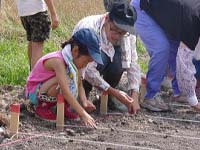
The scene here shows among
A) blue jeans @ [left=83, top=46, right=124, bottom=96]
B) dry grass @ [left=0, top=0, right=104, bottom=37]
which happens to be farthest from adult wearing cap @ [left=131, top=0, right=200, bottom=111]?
dry grass @ [left=0, top=0, right=104, bottom=37]

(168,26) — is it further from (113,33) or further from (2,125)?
(2,125)

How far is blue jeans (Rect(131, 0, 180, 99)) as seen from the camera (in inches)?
183

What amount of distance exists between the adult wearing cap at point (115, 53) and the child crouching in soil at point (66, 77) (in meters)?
0.22

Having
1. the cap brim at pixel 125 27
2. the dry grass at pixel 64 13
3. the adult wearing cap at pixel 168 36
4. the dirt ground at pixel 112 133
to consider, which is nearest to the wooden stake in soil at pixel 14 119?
the dirt ground at pixel 112 133

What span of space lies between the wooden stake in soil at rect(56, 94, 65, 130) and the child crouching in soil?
1.3 inches

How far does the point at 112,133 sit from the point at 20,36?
3.64 meters

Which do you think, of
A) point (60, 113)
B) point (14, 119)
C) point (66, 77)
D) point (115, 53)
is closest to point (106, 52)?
point (115, 53)

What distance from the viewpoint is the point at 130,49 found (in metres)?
4.48

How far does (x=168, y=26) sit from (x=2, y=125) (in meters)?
1.60

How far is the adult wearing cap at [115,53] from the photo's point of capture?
4066mm

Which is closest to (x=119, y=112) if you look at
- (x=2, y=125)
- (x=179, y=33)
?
(x=179, y=33)

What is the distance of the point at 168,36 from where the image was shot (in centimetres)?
466

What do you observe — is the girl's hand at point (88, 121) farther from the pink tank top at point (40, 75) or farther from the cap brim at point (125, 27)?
the cap brim at point (125, 27)

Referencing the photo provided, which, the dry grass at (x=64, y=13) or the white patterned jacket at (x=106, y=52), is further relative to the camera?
the dry grass at (x=64, y=13)
